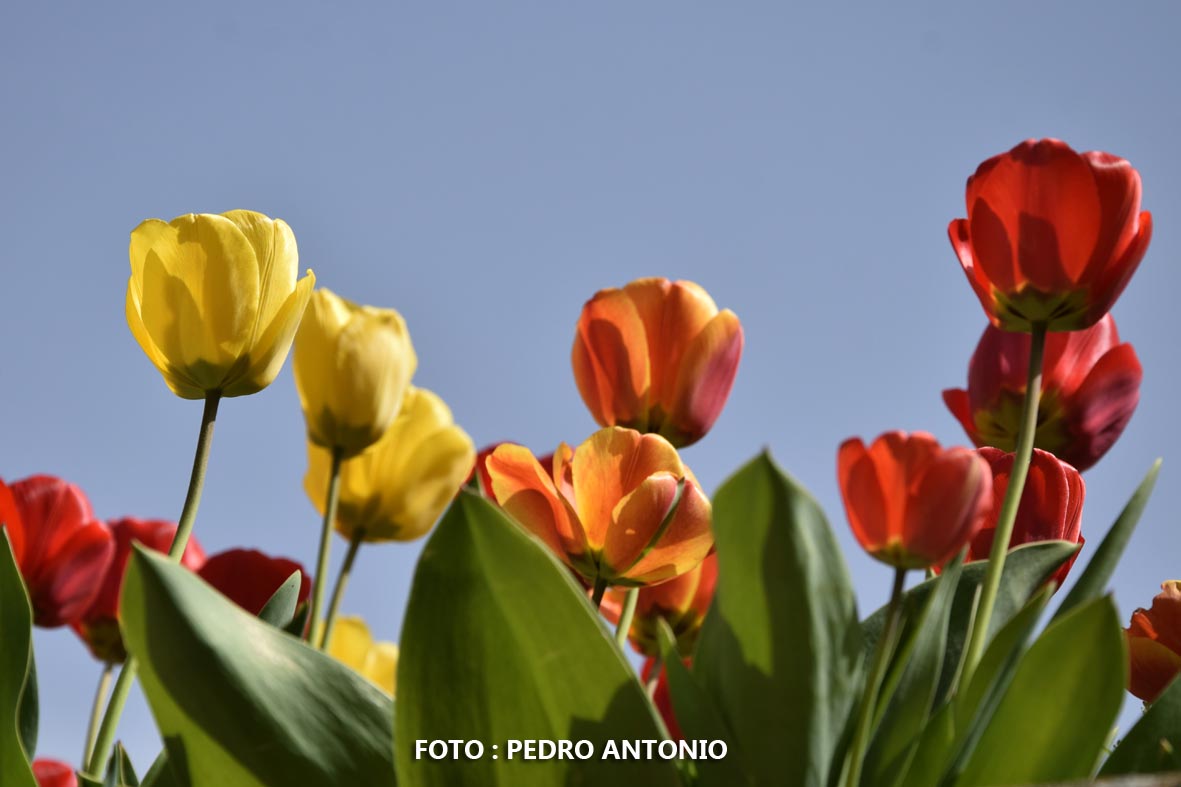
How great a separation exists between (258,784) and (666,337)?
1.21 ft

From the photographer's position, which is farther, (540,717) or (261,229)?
(261,229)

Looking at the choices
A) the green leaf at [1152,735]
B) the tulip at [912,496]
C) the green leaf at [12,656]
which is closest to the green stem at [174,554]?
the green leaf at [12,656]

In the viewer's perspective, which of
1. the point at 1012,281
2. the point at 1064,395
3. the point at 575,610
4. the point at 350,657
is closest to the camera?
the point at 575,610

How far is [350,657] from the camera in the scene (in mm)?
1068

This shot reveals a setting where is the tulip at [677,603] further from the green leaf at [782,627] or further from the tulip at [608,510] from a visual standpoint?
the green leaf at [782,627]

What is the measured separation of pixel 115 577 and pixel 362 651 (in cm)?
27

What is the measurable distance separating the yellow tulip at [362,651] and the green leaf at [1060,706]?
2.57 ft

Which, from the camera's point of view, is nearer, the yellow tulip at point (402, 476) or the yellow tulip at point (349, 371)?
the yellow tulip at point (349, 371)

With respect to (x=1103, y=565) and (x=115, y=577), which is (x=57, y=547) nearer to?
(x=115, y=577)

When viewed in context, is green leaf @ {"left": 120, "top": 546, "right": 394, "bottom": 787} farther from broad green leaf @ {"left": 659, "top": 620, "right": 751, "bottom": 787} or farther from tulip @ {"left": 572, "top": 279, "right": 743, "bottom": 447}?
tulip @ {"left": 572, "top": 279, "right": 743, "bottom": 447}

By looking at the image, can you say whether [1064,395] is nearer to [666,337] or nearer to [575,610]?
[666,337]

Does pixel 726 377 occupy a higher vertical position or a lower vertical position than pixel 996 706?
higher

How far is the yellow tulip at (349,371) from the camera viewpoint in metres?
0.63

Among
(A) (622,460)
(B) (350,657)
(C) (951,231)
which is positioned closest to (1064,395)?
(C) (951,231)
